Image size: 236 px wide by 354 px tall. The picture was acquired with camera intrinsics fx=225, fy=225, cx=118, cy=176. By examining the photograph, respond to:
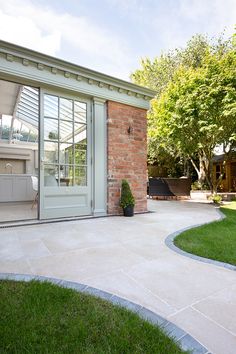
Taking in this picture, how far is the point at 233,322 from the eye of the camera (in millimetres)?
1359

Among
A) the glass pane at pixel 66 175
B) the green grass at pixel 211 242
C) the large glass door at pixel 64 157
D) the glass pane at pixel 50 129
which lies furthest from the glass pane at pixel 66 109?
the green grass at pixel 211 242

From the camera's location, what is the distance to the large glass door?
433cm

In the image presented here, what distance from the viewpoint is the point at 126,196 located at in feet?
16.2

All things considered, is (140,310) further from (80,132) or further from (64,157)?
(80,132)

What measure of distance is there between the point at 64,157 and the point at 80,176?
20.5 inches

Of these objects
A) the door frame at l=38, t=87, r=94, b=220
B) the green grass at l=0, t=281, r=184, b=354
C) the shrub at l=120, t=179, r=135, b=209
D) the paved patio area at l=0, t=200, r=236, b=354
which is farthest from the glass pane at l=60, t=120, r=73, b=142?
the green grass at l=0, t=281, r=184, b=354

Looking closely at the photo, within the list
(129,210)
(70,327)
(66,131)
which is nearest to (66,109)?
(66,131)

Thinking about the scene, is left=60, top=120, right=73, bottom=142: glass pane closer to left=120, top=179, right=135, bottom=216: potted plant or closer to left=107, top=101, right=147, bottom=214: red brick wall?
left=107, top=101, right=147, bottom=214: red brick wall

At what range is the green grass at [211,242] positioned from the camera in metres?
2.49

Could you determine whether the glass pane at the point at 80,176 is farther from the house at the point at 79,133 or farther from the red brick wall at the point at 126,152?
the red brick wall at the point at 126,152

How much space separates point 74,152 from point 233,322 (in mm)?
3929

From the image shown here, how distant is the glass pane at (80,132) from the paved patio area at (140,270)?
196cm

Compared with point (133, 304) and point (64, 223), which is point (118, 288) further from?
point (64, 223)

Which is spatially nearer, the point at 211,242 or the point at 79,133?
the point at 211,242
